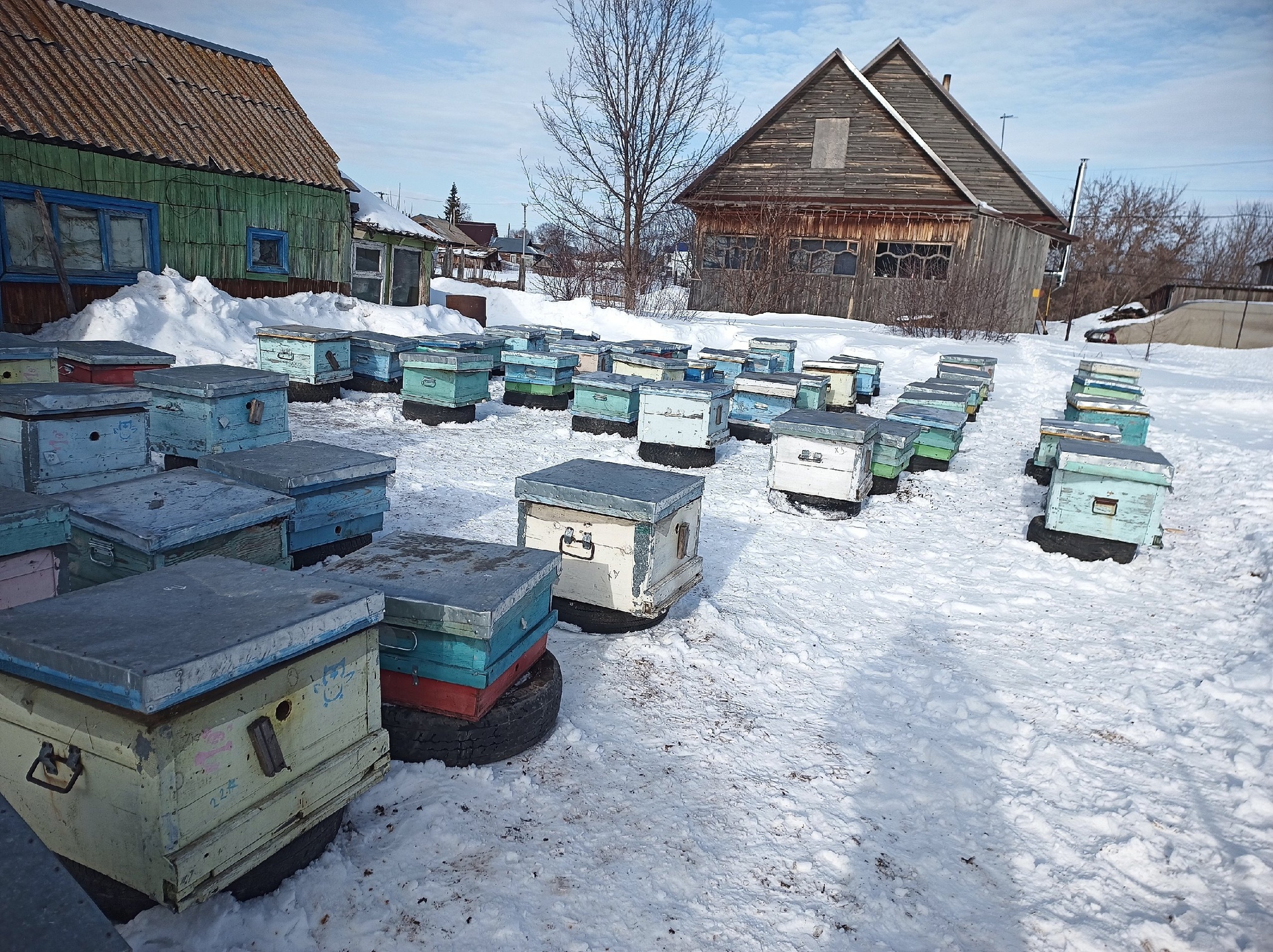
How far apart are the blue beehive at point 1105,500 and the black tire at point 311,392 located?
7.77 m

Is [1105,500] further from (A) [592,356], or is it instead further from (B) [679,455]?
(A) [592,356]

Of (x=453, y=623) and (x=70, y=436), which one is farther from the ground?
(x=70, y=436)

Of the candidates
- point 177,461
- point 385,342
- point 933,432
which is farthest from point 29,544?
point 933,432

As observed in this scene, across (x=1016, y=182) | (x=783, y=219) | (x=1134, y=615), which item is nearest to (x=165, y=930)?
(x=1134, y=615)

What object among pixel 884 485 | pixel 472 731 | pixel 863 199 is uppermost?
pixel 863 199

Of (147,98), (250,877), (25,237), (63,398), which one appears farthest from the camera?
(147,98)

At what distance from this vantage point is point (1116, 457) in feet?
18.3

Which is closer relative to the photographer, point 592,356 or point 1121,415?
point 1121,415

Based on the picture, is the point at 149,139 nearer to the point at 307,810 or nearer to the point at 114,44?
the point at 114,44

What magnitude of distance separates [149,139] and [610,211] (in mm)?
12402

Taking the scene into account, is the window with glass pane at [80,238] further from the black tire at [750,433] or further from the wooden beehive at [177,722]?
the wooden beehive at [177,722]

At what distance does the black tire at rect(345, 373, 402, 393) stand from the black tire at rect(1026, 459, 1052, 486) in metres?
7.60

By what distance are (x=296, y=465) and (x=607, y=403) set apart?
4.68m

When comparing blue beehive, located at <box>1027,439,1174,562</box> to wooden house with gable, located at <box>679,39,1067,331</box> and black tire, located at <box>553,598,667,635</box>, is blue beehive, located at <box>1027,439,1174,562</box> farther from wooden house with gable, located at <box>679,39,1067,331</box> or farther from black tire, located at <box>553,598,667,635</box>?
wooden house with gable, located at <box>679,39,1067,331</box>
